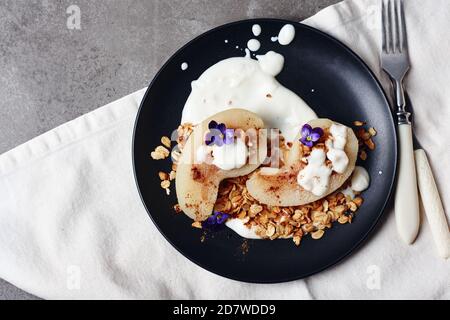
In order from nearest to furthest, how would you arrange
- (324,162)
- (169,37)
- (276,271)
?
(324,162) → (276,271) → (169,37)

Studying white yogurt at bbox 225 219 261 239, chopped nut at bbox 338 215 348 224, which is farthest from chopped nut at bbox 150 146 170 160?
chopped nut at bbox 338 215 348 224

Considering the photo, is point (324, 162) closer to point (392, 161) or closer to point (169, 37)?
point (392, 161)

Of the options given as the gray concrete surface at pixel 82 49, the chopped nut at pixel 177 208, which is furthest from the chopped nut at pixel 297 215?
the gray concrete surface at pixel 82 49

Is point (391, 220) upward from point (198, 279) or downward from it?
upward

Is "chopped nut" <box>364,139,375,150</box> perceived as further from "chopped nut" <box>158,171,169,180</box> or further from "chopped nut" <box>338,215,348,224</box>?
"chopped nut" <box>158,171,169,180</box>

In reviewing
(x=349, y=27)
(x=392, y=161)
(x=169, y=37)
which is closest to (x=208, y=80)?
(x=169, y=37)

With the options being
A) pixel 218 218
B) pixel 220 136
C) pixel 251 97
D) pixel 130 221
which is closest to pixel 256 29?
pixel 251 97
